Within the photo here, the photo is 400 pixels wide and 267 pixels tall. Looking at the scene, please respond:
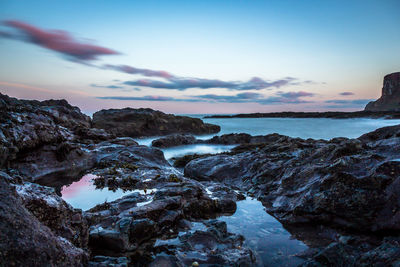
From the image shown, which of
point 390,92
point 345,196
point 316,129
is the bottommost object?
point 345,196

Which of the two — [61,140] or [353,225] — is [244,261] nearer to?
[353,225]

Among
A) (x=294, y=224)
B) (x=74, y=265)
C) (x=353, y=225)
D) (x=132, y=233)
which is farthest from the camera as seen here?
(x=294, y=224)

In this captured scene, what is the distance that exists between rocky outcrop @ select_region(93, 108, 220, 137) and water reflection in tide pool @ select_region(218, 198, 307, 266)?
28933 mm

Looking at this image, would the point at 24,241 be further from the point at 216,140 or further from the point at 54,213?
the point at 216,140

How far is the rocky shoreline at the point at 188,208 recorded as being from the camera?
3.22 meters

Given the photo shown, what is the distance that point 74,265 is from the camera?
3.04 meters

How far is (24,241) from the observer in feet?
8.43

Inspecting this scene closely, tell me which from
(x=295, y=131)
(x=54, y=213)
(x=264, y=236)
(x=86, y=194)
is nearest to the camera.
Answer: (x=54, y=213)

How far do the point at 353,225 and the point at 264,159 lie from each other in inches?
214

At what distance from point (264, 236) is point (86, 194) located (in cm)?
549

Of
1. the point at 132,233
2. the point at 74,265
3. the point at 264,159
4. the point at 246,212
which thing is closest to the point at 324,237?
the point at 246,212

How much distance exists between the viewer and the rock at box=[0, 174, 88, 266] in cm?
244

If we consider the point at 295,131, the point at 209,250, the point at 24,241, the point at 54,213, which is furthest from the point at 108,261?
the point at 295,131

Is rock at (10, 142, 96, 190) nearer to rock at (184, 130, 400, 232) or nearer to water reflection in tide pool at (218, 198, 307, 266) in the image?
water reflection in tide pool at (218, 198, 307, 266)
